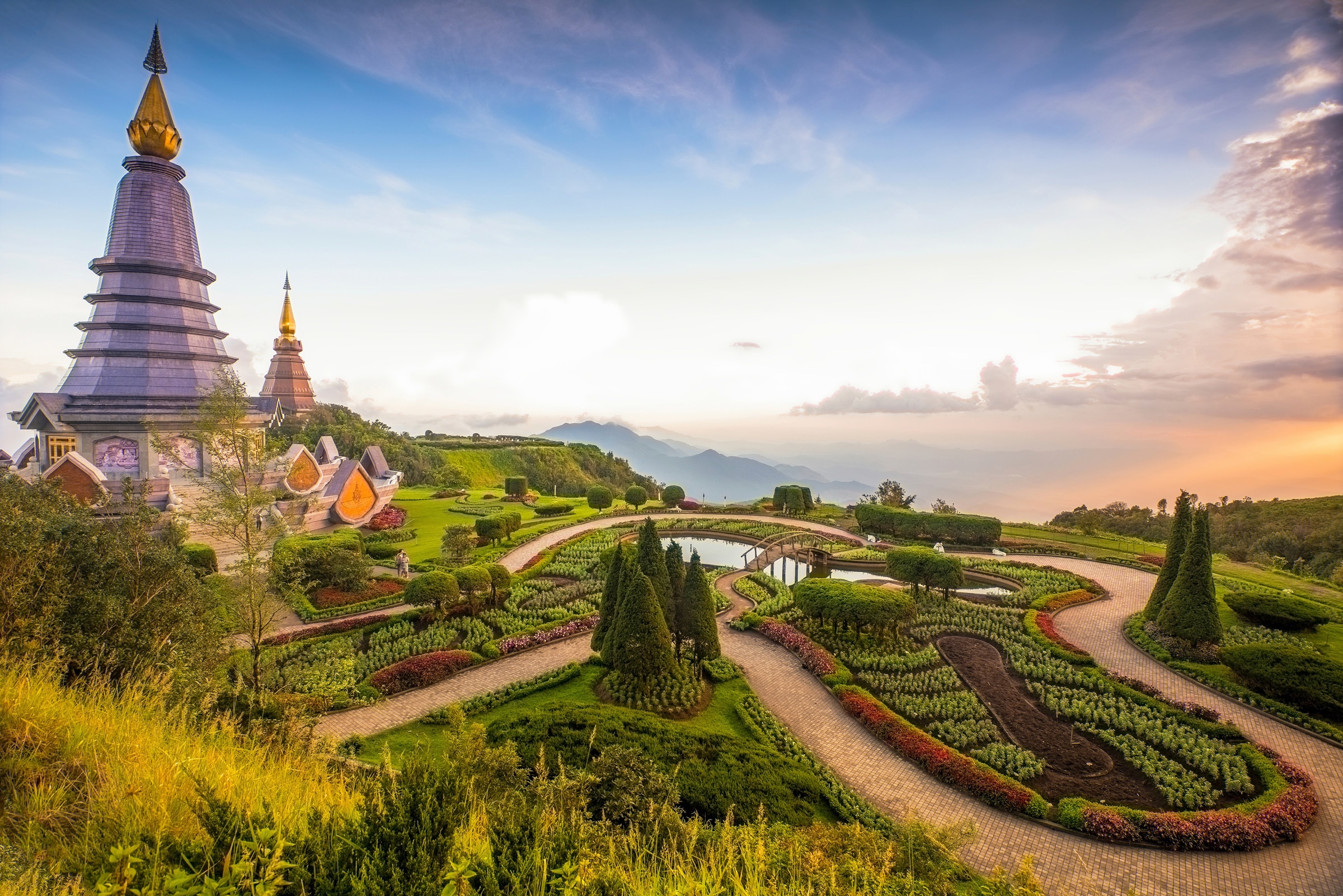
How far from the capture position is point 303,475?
30672 mm

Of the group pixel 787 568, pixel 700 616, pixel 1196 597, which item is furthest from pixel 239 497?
pixel 1196 597

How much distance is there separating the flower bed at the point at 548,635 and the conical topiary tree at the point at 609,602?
8.79 feet

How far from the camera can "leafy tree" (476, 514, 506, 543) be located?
30.2m

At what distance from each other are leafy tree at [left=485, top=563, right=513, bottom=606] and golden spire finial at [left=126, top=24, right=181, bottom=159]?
96.5 ft

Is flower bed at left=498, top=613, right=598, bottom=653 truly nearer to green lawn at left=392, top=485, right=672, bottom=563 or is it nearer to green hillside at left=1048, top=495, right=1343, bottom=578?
green lawn at left=392, top=485, right=672, bottom=563

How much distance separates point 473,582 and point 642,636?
8.32 meters

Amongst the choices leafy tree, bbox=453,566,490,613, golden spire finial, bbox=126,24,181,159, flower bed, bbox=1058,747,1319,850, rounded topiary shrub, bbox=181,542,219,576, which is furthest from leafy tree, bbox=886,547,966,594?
golden spire finial, bbox=126,24,181,159

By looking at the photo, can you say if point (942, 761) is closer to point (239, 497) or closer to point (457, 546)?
point (239, 497)

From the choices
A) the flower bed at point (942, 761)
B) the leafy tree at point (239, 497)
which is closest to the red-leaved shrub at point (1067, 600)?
the flower bed at point (942, 761)

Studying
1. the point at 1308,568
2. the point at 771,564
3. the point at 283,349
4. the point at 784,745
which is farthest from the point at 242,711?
the point at 283,349

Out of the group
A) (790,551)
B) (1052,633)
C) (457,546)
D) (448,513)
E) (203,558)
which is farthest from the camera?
(448,513)

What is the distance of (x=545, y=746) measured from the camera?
35.8 ft

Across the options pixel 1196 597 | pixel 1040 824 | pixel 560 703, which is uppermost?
pixel 1196 597

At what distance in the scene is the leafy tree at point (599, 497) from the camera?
42.5 meters
